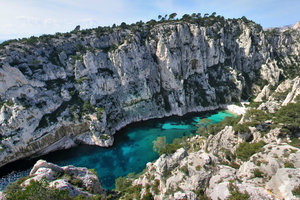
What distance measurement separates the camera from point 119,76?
5028cm

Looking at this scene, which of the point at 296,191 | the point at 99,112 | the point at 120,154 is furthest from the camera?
the point at 99,112

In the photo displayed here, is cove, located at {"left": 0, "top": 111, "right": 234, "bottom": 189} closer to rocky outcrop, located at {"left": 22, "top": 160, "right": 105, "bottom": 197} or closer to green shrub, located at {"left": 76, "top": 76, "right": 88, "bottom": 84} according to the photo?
rocky outcrop, located at {"left": 22, "top": 160, "right": 105, "bottom": 197}

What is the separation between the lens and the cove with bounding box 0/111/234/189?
2992 cm

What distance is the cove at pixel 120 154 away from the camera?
1178 inches

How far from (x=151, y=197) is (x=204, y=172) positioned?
6.19 meters

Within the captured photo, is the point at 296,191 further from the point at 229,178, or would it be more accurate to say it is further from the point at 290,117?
the point at 290,117

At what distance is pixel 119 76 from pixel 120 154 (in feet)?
86.7

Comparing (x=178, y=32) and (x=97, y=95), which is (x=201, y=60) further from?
(x=97, y=95)

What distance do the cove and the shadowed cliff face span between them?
2448mm

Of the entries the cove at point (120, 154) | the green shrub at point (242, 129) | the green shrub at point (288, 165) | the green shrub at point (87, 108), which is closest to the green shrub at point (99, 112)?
the green shrub at point (87, 108)

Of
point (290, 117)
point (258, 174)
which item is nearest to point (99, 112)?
point (258, 174)

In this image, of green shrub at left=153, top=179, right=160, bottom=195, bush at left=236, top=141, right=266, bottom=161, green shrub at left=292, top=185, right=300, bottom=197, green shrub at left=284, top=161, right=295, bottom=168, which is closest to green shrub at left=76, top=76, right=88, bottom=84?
green shrub at left=153, top=179, right=160, bottom=195

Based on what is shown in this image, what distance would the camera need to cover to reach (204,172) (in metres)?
13.0

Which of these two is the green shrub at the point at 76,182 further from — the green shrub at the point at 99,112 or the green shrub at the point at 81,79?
the green shrub at the point at 81,79
